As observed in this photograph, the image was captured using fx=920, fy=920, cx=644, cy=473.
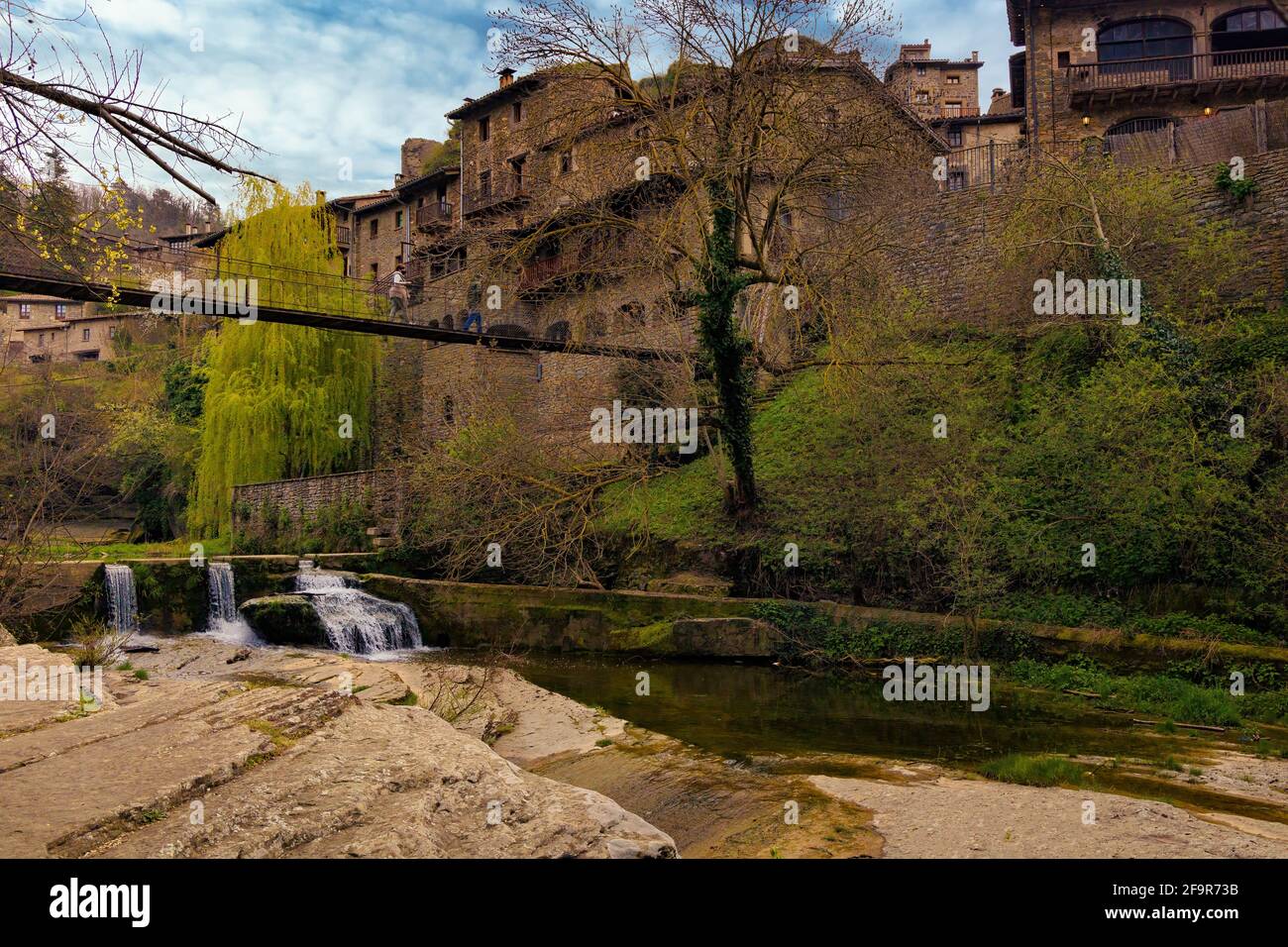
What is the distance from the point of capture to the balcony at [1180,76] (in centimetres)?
2489

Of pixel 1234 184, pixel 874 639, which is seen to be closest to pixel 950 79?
pixel 1234 184

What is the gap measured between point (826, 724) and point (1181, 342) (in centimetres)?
812

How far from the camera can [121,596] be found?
19078mm

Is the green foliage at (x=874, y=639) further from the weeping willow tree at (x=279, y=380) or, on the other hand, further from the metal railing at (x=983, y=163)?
the weeping willow tree at (x=279, y=380)

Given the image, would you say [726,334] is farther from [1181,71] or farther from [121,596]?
[1181,71]

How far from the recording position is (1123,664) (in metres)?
11.2

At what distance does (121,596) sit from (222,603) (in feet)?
6.42

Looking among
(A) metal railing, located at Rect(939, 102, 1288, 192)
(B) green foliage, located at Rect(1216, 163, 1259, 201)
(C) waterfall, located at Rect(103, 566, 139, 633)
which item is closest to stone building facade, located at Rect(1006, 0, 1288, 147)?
(A) metal railing, located at Rect(939, 102, 1288, 192)

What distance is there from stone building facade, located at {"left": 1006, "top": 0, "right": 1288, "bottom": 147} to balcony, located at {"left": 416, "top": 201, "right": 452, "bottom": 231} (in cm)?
2291

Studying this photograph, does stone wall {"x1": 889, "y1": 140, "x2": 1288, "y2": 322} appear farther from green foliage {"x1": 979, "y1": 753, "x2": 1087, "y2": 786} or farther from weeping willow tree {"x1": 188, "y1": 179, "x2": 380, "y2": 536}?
weeping willow tree {"x1": 188, "y1": 179, "x2": 380, "y2": 536}

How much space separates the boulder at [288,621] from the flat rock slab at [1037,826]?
12318mm

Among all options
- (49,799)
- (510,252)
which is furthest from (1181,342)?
(49,799)
